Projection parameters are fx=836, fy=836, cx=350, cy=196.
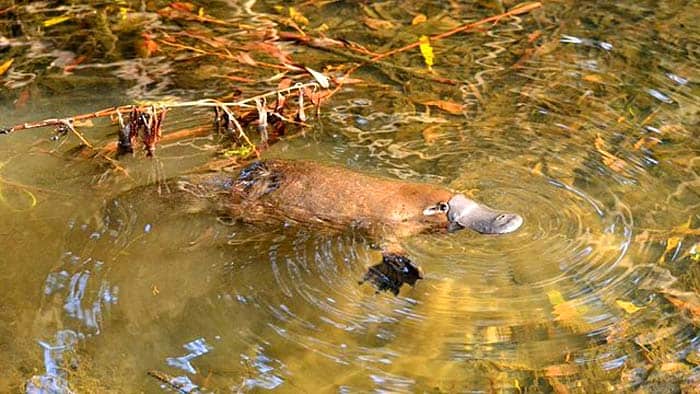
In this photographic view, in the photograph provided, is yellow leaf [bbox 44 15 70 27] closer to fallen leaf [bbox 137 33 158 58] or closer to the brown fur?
fallen leaf [bbox 137 33 158 58]

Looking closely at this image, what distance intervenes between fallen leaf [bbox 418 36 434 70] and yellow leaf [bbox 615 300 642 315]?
2136 mm

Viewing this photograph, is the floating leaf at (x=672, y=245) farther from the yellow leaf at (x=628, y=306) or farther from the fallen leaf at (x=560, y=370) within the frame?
the fallen leaf at (x=560, y=370)

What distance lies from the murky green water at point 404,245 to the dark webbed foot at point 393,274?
0.04m

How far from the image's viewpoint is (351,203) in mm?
3188

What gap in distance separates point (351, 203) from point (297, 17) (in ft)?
8.13

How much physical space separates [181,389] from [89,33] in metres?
3.29

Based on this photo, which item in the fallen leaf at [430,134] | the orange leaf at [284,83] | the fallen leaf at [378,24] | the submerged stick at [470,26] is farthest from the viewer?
the fallen leaf at [378,24]

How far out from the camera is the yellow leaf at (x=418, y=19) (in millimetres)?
5219

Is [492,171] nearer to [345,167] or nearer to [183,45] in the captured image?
[345,167]

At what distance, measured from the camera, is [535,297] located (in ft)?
9.41

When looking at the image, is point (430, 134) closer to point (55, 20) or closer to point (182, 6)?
point (182, 6)

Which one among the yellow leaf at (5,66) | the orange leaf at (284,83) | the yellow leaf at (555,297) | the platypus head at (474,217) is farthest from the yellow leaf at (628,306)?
the yellow leaf at (5,66)

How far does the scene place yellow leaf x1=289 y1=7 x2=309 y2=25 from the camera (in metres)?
5.28

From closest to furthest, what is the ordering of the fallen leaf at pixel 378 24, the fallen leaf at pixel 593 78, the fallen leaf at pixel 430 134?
the fallen leaf at pixel 430 134, the fallen leaf at pixel 593 78, the fallen leaf at pixel 378 24
